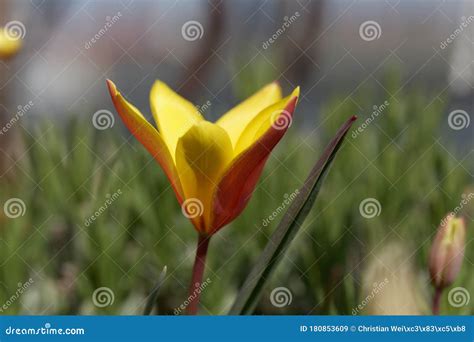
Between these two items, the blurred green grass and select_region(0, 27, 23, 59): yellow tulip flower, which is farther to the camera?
select_region(0, 27, 23, 59): yellow tulip flower

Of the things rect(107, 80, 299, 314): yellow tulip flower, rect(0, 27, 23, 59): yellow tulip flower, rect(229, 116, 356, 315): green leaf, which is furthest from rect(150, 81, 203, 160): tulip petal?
rect(0, 27, 23, 59): yellow tulip flower

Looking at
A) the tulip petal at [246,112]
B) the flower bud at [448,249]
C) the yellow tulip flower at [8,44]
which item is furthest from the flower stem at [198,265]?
the yellow tulip flower at [8,44]

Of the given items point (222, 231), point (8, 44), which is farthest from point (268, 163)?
point (8, 44)

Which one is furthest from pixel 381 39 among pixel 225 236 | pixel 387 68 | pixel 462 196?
pixel 225 236

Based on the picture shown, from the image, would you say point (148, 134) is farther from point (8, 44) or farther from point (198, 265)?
point (8, 44)

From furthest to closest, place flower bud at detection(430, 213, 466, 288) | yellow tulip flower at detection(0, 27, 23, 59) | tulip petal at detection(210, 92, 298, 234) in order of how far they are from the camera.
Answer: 1. yellow tulip flower at detection(0, 27, 23, 59)
2. flower bud at detection(430, 213, 466, 288)
3. tulip petal at detection(210, 92, 298, 234)

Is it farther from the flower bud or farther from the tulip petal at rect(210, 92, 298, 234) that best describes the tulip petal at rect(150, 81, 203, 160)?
the flower bud

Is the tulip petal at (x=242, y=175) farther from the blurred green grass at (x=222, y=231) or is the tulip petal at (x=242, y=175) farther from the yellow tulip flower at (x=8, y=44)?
the yellow tulip flower at (x=8, y=44)

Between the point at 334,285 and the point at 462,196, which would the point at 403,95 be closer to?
the point at 462,196
